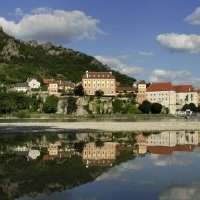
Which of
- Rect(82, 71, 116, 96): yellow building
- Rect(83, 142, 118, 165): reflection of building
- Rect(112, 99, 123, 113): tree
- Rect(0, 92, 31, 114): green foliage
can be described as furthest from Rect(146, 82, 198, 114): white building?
Rect(83, 142, 118, 165): reflection of building

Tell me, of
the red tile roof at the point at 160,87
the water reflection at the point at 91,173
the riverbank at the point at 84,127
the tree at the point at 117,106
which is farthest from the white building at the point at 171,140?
the red tile roof at the point at 160,87

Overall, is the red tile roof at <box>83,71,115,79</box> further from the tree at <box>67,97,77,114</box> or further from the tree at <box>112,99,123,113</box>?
the tree at <box>67,97,77,114</box>

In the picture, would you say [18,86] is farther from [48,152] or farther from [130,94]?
[48,152]

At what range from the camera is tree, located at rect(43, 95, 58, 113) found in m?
118

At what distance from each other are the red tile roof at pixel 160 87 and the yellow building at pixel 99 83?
1749cm

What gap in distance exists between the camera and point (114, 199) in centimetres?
1417

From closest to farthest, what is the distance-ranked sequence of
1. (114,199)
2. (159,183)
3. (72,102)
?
(114,199) → (159,183) → (72,102)

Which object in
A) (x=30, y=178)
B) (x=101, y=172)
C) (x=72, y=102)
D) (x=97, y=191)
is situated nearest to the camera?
(x=97, y=191)

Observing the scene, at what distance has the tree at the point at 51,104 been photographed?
388ft

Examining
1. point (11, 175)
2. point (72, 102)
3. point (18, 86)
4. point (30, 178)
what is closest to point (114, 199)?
point (30, 178)

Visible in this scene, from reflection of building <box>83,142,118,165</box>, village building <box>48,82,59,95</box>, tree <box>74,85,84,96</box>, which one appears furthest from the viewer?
village building <box>48,82,59,95</box>

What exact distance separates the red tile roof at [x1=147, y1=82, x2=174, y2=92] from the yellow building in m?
17.5

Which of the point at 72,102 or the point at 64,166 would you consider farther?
the point at 72,102

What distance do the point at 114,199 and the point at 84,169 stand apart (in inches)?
286
